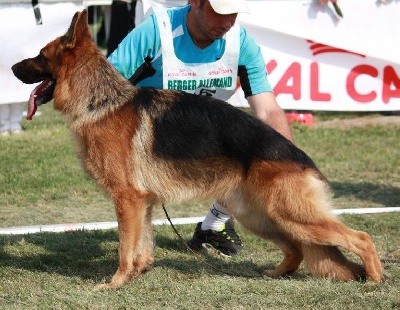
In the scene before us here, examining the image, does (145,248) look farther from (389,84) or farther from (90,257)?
(389,84)

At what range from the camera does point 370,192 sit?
7812 millimetres

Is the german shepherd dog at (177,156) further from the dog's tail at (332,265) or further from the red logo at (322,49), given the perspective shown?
the red logo at (322,49)

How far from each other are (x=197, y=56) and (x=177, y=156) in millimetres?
889

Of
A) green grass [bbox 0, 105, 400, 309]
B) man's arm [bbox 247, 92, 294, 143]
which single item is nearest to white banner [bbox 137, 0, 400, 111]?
green grass [bbox 0, 105, 400, 309]

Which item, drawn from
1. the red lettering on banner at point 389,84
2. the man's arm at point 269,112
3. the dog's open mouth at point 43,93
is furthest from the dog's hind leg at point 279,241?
the red lettering on banner at point 389,84

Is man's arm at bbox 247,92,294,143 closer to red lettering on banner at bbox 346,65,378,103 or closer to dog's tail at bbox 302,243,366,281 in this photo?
dog's tail at bbox 302,243,366,281

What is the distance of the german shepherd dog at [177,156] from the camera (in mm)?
4699

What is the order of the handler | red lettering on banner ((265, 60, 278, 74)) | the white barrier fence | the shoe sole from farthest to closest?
red lettering on banner ((265, 60, 278, 74)) → the white barrier fence → the shoe sole → the handler

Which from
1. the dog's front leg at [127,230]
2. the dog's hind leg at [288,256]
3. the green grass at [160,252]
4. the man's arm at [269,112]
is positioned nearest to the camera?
the green grass at [160,252]

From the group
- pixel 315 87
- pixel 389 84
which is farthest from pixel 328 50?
pixel 389 84

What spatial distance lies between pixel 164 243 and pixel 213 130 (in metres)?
1.63

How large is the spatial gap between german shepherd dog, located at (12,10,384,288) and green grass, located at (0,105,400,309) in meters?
0.28

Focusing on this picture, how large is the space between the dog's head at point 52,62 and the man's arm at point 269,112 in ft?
4.50

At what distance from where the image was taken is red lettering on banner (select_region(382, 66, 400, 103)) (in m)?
10.1
